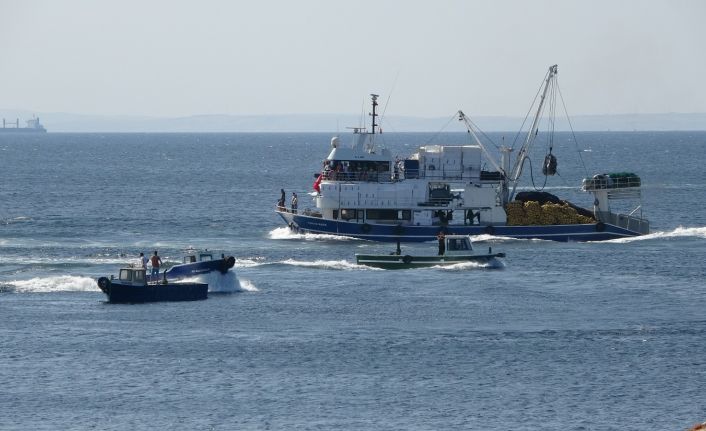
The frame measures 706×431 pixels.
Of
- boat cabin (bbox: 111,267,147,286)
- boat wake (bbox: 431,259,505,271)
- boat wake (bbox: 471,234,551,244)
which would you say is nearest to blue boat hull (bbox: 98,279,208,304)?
boat cabin (bbox: 111,267,147,286)

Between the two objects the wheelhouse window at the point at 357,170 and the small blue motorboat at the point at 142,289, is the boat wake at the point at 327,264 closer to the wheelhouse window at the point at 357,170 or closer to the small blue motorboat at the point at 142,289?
the wheelhouse window at the point at 357,170

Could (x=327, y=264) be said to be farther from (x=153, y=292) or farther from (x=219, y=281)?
(x=153, y=292)

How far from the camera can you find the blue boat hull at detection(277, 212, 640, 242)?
95125 mm

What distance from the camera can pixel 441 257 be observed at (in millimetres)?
81562

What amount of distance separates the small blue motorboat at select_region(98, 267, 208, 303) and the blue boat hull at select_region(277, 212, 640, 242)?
26855mm

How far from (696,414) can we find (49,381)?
2423 centimetres

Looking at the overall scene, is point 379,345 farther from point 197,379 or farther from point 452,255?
point 452,255

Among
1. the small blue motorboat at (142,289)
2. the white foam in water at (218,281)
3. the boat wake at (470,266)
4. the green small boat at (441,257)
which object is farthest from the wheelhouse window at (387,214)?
the small blue motorboat at (142,289)

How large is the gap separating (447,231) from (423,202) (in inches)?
111

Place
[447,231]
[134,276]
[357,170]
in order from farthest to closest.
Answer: [357,170], [447,231], [134,276]

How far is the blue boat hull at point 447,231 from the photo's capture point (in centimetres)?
9512

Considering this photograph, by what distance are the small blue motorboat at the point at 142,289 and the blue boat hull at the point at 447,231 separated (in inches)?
1057

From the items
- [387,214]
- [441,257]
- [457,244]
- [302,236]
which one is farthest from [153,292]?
[387,214]

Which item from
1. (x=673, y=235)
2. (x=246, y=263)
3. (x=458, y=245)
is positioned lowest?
(x=246, y=263)
